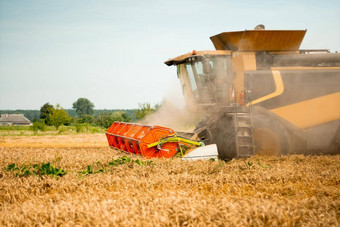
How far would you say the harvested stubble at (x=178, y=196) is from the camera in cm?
335

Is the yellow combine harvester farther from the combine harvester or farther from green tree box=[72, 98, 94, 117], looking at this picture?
green tree box=[72, 98, 94, 117]

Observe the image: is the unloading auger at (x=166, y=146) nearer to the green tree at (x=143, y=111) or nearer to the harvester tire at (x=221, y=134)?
the harvester tire at (x=221, y=134)

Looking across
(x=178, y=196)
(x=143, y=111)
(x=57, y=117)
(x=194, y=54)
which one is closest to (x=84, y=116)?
(x=57, y=117)

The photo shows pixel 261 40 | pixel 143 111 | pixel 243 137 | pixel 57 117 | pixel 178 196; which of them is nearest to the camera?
pixel 178 196

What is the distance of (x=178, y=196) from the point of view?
4.13m

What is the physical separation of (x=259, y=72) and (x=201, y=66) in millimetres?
1503

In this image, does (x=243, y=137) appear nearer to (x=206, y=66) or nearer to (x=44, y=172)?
(x=206, y=66)

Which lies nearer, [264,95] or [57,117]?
[264,95]

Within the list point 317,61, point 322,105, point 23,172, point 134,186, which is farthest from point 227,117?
point 23,172

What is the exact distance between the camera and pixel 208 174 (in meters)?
5.93

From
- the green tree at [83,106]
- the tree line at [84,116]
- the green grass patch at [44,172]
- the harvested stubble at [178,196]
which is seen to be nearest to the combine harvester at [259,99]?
the harvested stubble at [178,196]

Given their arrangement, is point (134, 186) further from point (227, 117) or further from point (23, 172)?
point (227, 117)

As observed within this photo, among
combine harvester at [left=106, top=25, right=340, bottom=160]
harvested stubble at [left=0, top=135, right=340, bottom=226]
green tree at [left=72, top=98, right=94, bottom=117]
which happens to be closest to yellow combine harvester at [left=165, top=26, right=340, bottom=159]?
combine harvester at [left=106, top=25, right=340, bottom=160]

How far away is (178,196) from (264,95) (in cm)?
514
